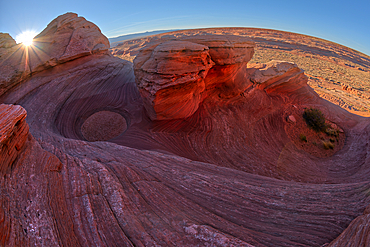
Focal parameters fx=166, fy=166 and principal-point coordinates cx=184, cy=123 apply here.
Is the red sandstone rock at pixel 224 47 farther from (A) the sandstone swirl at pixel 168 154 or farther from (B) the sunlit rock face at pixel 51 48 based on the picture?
(B) the sunlit rock face at pixel 51 48

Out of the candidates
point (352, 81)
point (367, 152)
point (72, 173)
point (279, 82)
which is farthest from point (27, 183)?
point (352, 81)

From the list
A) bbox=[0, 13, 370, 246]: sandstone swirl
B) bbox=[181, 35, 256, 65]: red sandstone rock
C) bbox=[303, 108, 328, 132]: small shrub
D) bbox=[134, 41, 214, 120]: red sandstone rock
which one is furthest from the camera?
bbox=[303, 108, 328, 132]: small shrub

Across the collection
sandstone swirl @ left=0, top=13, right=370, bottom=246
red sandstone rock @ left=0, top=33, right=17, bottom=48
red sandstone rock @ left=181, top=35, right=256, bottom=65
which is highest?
red sandstone rock @ left=181, top=35, right=256, bottom=65

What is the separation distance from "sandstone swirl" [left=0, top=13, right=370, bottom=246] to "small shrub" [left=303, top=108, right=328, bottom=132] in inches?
39.0

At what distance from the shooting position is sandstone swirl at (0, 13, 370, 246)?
11.4ft

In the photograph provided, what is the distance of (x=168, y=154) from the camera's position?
8398 mm

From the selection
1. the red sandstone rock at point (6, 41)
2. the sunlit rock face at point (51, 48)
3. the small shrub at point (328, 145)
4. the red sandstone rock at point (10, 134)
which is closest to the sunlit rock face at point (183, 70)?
the red sandstone rock at point (10, 134)

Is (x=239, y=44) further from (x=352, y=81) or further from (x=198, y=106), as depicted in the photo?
(x=352, y=81)

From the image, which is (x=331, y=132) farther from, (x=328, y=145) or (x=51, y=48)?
(x=51, y=48)

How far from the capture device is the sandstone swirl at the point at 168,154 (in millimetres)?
3475

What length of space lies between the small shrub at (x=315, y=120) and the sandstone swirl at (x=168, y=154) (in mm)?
990

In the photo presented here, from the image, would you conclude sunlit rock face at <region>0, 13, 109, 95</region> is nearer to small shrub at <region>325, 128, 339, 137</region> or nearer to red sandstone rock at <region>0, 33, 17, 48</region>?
red sandstone rock at <region>0, 33, 17, 48</region>

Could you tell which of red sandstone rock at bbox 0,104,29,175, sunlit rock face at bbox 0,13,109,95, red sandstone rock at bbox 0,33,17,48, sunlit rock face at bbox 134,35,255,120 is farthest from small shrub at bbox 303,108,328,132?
red sandstone rock at bbox 0,33,17,48

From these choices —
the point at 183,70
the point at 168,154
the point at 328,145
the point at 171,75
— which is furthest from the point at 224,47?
the point at 328,145
